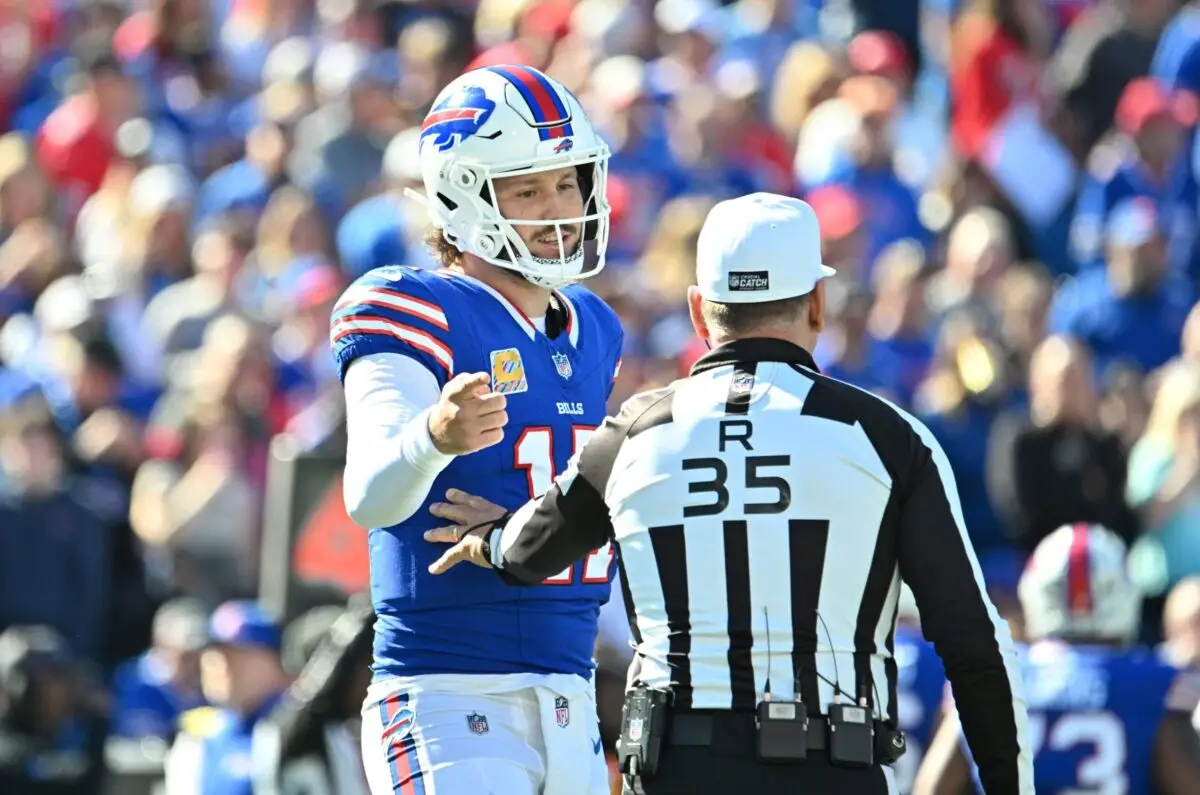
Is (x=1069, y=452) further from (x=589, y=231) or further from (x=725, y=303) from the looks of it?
(x=725, y=303)

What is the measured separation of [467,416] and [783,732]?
0.82 m

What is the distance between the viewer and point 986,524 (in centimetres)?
992

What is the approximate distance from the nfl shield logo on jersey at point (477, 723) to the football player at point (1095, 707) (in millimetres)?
2420

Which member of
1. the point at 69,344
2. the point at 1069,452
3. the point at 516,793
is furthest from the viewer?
the point at 69,344

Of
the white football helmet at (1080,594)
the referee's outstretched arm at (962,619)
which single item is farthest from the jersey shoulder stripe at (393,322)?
the white football helmet at (1080,594)

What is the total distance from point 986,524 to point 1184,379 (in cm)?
99

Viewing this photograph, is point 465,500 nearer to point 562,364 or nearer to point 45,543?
point 562,364

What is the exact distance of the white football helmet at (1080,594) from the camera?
24.1 ft

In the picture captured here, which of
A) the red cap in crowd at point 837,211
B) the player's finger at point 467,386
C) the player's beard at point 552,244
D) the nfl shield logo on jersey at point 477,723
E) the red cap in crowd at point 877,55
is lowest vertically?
the nfl shield logo on jersey at point 477,723

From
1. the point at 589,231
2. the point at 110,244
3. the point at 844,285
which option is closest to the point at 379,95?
the point at 110,244

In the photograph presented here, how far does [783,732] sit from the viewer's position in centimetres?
426

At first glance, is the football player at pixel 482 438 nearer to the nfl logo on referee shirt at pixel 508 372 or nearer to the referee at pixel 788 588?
the nfl logo on referee shirt at pixel 508 372

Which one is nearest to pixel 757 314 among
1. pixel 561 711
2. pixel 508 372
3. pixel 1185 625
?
pixel 508 372

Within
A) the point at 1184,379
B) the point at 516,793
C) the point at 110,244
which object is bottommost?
the point at 516,793
